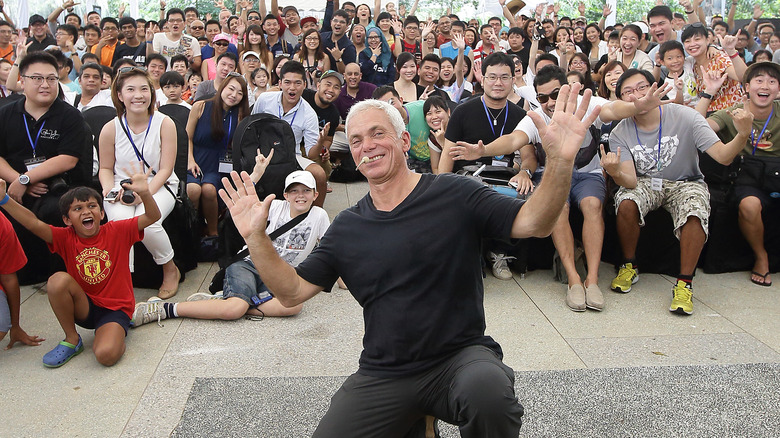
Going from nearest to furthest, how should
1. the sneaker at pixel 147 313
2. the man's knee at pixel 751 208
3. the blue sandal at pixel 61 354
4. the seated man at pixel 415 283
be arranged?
the seated man at pixel 415 283, the blue sandal at pixel 61 354, the sneaker at pixel 147 313, the man's knee at pixel 751 208

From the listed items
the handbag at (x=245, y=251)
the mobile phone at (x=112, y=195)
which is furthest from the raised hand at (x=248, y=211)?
the mobile phone at (x=112, y=195)

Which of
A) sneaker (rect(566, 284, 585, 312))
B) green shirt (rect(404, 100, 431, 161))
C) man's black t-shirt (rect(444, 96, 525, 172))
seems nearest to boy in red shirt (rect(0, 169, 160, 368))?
man's black t-shirt (rect(444, 96, 525, 172))

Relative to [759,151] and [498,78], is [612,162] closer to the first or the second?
[498,78]

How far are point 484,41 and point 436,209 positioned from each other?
8221 mm

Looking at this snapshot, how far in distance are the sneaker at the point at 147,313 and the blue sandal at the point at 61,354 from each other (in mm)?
439

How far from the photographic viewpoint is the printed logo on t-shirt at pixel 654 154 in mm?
5023

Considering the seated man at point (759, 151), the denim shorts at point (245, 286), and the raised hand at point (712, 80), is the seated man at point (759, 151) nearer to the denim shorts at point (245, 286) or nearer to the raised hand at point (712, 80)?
the raised hand at point (712, 80)

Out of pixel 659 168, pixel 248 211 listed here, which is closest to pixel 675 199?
pixel 659 168

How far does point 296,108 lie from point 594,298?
340cm

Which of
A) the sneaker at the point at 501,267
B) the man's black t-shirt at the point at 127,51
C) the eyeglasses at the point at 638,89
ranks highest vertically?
the man's black t-shirt at the point at 127,51

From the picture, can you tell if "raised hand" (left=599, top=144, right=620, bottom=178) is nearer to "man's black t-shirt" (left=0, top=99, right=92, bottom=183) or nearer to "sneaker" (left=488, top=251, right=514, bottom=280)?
"sneaker" (left=488, top=251, right=514, bottom=280)

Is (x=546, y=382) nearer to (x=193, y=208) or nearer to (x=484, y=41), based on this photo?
(x=193, y=208)

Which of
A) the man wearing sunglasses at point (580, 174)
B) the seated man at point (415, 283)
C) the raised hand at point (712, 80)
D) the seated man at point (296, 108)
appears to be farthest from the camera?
the seated man at point (296, 108)

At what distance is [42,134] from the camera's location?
5.02 meters
